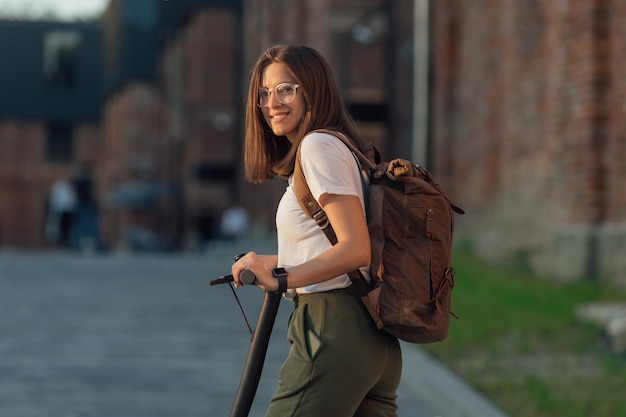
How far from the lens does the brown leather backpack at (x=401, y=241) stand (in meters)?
3.56

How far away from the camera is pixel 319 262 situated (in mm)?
3541

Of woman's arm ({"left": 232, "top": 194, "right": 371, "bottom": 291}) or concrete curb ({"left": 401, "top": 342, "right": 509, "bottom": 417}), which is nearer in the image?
woman's arm ({"left": 232, "top": 194, "right": 371, "bottom": 291})

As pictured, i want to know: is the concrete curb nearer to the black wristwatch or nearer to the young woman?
the young woman

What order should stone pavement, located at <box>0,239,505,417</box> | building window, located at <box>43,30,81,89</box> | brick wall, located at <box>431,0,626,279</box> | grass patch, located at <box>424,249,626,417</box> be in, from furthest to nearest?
1. building window, located at <box>43,30,81,89</box>
2. brick wall, located at <box>431,0,626,279</box>
3. stone pavement, located at <box>0,239,505,417</box>
4. grass patch, located at <box>424,249,626,417</box>

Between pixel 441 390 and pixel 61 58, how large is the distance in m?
61.8

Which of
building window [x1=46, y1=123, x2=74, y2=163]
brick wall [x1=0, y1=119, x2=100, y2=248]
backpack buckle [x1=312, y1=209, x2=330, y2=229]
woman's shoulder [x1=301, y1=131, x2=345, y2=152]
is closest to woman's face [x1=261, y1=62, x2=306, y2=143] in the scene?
woman's shoulder [x1=301, y1=131, x2=345, y2=152]

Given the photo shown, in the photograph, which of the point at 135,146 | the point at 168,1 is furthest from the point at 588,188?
the point at 135,146

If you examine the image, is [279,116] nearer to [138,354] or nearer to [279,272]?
[279,272]

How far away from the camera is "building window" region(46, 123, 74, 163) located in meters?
65.1

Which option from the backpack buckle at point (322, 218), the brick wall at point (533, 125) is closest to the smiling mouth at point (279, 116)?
the backpack buckle at point (322, 218)

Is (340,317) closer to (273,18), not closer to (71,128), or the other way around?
(273,18)

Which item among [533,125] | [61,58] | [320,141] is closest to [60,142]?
[61,58]

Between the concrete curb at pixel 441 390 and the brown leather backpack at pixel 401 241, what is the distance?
3548mm

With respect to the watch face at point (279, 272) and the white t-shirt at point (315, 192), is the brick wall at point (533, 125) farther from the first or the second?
the watch face at point (279, 272)
